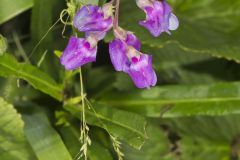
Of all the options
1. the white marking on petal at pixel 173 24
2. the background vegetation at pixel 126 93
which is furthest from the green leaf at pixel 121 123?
the white marking on petal at pixel 173 24

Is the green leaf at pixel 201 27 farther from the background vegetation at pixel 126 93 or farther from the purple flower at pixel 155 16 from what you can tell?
the purple flower at pixel 155 16

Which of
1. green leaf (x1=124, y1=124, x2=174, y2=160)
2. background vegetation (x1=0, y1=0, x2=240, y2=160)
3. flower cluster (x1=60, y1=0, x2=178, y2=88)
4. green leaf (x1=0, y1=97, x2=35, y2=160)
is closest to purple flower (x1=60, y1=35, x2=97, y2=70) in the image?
flower cluster (x1=60, y1=0, x2=178, y2=88)

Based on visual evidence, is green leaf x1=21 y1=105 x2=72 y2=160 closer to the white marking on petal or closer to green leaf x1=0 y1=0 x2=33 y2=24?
green leaf x1=0 y1=0 x2=33 y2=24

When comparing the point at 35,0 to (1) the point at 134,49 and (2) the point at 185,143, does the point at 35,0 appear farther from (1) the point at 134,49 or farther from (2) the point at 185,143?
(2) the point at 185,143

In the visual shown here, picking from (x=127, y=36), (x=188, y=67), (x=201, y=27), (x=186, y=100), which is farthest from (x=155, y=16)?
(x=188, y=67)

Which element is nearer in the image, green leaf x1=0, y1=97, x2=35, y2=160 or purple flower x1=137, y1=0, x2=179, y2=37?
purple flower x1=137, y1=0, x2=179, y2=37

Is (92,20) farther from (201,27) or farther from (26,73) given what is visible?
(201,27)

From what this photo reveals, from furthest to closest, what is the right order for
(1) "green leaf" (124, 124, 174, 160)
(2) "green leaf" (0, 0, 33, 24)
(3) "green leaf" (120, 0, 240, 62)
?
(1) "green leaf" (124, 124, 174, 160) → (3) "green leaf" (120, 0, 240, 62) → (2) "green leaf" (0, 0, 33, 24)

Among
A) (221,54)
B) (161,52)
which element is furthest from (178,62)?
(221,54)
